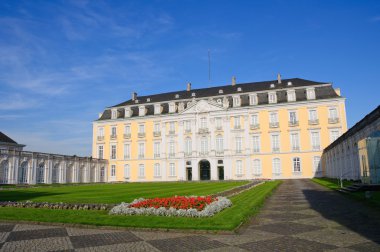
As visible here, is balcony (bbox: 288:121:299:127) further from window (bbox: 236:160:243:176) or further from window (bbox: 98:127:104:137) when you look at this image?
window (bbox: 98:127:104:137)

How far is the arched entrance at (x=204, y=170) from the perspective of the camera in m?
57.2

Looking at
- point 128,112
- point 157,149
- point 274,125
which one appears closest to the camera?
point 274,125

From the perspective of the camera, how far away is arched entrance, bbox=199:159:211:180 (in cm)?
5716

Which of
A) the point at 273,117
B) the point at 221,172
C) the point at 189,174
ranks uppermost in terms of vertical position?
the point at 273,117

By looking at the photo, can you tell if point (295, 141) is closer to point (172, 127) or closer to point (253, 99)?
point (253, 99)

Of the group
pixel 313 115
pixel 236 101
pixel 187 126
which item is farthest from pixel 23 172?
pixel 313 115

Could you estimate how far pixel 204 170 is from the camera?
5766cm

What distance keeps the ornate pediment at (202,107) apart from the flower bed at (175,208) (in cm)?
4137

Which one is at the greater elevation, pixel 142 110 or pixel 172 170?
pixel 142 110

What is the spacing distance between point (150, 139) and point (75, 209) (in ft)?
146

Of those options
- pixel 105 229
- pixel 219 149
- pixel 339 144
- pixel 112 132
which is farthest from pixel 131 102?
pixel 105 229

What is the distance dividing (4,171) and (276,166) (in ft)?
124

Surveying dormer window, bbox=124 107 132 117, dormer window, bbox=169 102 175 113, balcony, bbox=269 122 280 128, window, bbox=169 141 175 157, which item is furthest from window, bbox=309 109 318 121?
dormer window, bbox=124 107 132 117

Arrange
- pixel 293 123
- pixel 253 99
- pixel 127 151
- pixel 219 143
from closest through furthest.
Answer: pixel 293 123 < pixel 253 99 < pixel 219 143 < pixel 127 151
